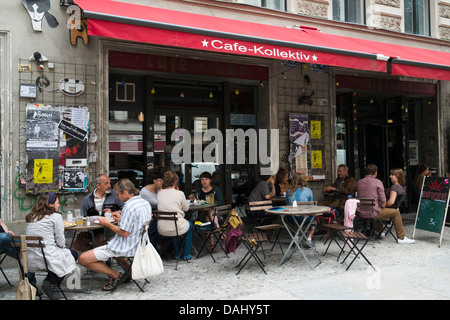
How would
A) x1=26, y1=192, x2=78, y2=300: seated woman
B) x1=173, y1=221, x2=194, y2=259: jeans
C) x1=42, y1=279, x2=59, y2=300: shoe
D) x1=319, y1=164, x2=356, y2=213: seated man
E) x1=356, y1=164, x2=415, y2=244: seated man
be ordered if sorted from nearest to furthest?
x1=26, y1=192, x2=78, y2=300: seated woman
x1=42, y1=279, x2=59, y2=300: shoe
x1=173, y1=221, x2=194, y2=259: jeans
x1=356, y1=164, x2=415, y2=244: seated man
x1=319, y1=164, x2=356, y2=213: seated man

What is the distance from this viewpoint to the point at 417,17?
10.5 meters

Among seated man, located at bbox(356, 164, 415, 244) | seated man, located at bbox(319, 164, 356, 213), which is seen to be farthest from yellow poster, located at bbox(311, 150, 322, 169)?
seated man, located at bbox(356, 164, 415, 244)

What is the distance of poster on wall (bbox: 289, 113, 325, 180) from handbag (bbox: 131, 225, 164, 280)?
4.86 metres

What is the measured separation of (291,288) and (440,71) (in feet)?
18.5

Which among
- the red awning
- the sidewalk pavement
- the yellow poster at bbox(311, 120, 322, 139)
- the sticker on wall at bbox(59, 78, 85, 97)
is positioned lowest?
the sidewalk pavement

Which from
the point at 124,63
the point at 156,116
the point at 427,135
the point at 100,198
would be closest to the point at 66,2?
the point at 124,63

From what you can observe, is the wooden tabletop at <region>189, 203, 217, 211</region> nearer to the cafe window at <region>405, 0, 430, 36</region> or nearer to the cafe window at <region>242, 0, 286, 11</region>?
the cafe window at <region>242, 0, 286, 11</region>

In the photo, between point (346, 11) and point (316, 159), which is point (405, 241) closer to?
point (316, 159)

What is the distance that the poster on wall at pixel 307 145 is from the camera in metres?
8.69

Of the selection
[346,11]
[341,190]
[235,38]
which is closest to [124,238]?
[235,38]

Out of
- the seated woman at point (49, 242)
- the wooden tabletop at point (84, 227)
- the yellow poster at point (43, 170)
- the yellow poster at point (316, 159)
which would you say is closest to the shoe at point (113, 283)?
the seated woman at point (49, 242)

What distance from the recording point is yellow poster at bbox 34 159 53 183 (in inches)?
246

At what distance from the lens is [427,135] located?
438 inches

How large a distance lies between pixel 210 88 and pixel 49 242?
5.36 meters
